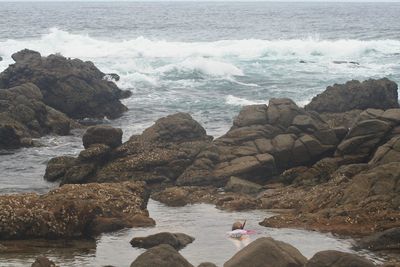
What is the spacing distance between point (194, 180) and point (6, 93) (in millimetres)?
16974

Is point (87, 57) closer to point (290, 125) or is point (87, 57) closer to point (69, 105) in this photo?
point (69, 105)

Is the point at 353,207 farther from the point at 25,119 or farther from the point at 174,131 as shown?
the point at 25,119

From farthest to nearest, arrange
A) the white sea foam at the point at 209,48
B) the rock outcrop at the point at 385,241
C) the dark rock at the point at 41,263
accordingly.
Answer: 1. the white sea foam at the point at 209,48
2. the rock outcrop at the point at 385,241
3. the dark rock at the point at 41,263

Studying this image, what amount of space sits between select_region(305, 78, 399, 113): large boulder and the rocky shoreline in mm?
66

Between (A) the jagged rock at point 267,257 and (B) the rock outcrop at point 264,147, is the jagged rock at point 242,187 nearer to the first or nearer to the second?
(B) the rock outcrop at point 264,147

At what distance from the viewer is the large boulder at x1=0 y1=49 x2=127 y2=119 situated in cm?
4297

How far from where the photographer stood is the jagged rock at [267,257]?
45.4 feet

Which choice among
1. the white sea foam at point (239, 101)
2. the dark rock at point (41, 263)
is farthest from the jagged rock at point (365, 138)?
the white sea foam at point (239, 101)

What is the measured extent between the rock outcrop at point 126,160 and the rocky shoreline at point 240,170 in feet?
0.15

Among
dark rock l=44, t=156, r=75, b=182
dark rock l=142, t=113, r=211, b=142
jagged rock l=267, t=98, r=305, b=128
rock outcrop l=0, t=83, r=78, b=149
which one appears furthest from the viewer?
rock outcrop l=0, t=83, r=78, b=149

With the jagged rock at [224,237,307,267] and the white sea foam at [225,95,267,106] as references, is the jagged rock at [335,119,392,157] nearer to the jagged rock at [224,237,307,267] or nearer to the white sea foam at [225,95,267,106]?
the jagged rock at [224,237,307,267]

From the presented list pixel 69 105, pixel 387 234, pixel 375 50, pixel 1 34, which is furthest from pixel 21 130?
pixel 1 34

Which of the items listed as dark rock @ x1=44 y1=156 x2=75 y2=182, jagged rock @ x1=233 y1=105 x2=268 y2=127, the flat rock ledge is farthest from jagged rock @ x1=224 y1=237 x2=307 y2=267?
jagged rock @ x1=233 y1=105 x2=268 y2=127

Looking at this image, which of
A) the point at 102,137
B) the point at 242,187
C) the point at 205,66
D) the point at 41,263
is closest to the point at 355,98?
the point at 242,187
